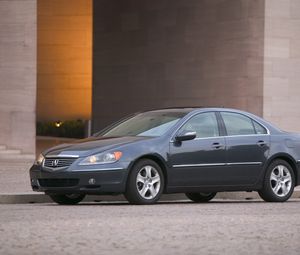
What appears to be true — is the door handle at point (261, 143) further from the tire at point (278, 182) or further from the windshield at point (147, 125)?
the windshield at point (147, 125)

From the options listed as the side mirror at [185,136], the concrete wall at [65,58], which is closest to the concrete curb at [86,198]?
the side mirror at [185,136]

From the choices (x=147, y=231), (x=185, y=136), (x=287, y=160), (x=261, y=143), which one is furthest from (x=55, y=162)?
(x=147, y=231)

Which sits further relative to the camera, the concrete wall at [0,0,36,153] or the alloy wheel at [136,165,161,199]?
the concrete wall at [0,0,36,153]

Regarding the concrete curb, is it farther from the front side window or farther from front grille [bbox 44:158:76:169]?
the front side window

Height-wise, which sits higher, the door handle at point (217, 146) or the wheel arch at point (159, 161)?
the door handle at point (217, 146)

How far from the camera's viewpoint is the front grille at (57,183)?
14.3 meters

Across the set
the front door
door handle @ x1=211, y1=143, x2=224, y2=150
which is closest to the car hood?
the front door

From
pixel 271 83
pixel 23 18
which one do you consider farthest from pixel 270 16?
pixel 23 18

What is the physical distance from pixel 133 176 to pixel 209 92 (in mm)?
13439

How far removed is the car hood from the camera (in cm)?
1438

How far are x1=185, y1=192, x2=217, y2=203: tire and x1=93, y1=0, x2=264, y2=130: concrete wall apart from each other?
9.59m

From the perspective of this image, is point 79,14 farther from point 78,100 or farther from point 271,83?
point 271,83

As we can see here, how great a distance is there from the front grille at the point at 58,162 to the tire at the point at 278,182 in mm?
3286

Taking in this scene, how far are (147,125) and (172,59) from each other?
1336 cm
